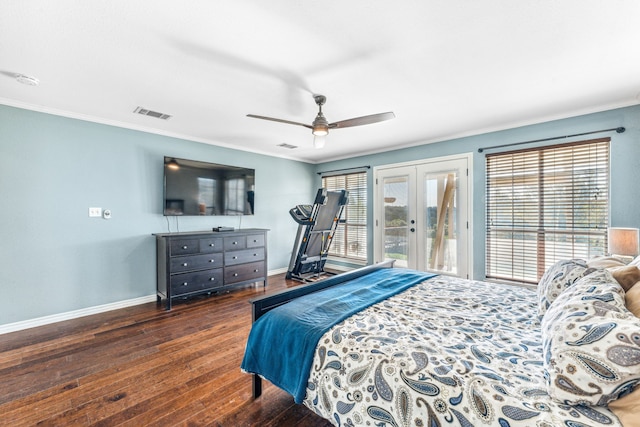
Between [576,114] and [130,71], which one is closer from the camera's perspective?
[130,71]

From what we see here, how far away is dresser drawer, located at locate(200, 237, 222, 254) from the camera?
3854 millimetres

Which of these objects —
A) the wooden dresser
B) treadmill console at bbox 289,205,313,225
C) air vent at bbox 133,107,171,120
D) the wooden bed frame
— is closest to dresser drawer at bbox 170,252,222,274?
the wooden dresser

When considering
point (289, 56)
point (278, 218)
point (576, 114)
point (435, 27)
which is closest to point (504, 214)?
point (576, 114)

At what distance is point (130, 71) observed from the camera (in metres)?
2.33

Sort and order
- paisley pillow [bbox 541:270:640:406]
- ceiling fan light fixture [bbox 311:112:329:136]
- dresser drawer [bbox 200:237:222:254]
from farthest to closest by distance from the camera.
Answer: dresser drawer [bbox 200:237:222:254] < ceiling fan light fixture [bbox 311:112:329:136] < paisley pillow [bbox 541:270:640:406]

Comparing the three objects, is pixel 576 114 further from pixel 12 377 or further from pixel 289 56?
pixel 12 377

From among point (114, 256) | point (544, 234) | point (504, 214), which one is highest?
point (504, 214)

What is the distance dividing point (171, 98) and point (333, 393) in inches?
122

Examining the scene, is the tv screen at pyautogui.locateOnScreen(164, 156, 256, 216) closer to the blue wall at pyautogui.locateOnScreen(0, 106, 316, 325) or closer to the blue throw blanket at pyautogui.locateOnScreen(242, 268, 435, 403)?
the blue wall at pyautogui.locateOnScreen(0, 106, 316, 325)

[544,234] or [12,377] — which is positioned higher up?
[544,234]

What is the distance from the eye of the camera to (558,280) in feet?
5.58

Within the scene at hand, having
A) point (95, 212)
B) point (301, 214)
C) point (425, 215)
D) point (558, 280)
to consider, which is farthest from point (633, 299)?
point (95, 212)

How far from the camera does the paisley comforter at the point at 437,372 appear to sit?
0.97 meters

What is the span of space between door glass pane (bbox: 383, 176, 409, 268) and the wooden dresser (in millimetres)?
2245
